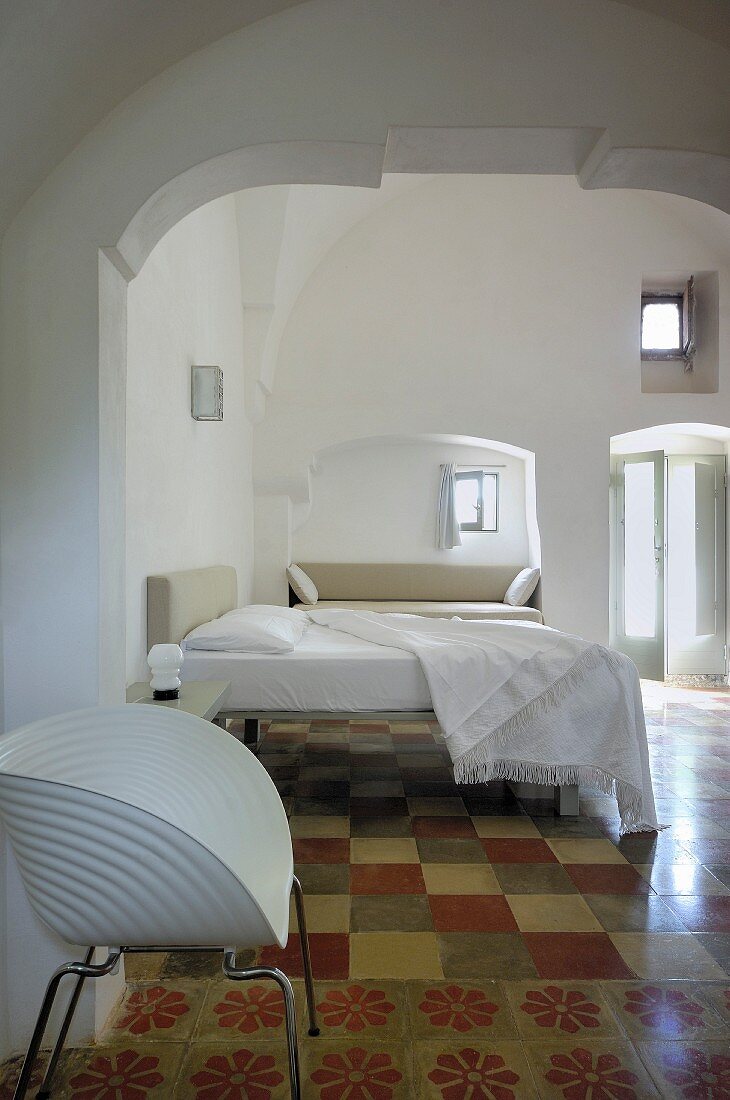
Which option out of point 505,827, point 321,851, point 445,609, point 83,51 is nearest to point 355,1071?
point 321,851

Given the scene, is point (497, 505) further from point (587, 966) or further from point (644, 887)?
point (587, 966)

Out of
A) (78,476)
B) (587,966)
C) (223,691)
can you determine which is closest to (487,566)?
(223,691)

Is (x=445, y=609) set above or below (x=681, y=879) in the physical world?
above

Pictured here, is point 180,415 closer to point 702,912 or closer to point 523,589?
point 702,912

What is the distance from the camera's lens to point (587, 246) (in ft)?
23.8

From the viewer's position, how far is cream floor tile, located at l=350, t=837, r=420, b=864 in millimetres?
3145

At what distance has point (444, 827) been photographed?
352 cm

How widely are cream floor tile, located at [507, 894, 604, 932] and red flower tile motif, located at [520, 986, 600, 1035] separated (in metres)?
0.37

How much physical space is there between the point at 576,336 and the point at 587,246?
2.64 ft

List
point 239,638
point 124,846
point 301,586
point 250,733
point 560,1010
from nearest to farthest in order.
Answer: point 124,846, point 560,1010, point 239,638, point 250,733, point 301,586

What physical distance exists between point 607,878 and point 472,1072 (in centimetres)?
127

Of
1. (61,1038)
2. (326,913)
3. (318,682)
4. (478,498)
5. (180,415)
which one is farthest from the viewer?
(478,498)

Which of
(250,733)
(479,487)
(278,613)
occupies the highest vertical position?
(479,487)

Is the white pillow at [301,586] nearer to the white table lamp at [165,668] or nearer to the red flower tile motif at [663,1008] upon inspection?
the white table lamp at [165,668]
